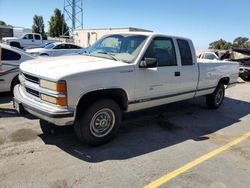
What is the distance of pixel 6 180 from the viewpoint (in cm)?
361

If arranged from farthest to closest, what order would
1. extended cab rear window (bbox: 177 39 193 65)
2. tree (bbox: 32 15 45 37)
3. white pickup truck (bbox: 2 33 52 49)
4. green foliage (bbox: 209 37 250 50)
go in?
tree (bbox: 32 15 45 37) < green foliage (bbox: 209 37 250 50) < white pickup truck (bbox: 2 33 52 49) < extended cab rear window (bbox: 177 39 193 65)

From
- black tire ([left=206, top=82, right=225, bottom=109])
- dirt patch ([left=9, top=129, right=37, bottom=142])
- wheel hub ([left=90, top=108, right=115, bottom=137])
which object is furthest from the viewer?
black tire ([left=206, top=82, right=225, bottom=109])

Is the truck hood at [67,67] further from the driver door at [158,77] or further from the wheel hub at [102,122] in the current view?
the wheel hub at [102,122]

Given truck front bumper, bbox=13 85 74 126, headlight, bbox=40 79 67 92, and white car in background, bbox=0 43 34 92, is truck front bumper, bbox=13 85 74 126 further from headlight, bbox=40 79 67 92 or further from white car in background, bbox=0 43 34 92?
white car in background, bbox=0 43 34 92

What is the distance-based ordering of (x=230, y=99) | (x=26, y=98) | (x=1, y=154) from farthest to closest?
(x=230, y=99) → (x=26, y=98) → (x=1, y=154)

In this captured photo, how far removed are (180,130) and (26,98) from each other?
3313mm

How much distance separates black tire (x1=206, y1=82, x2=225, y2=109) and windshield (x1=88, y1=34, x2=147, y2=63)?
11.7ft

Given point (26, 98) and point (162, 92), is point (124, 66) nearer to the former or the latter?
point (162, 92)

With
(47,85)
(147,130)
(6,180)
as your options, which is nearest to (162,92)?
(147,130)

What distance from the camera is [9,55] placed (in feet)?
25.9

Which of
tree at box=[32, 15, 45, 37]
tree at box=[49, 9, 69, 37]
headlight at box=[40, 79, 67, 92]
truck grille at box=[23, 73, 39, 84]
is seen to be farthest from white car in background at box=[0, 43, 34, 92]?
tree at box=[32, 15, 45, 37]

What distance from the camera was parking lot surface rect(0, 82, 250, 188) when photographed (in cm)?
382

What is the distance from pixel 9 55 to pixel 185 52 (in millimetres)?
4897

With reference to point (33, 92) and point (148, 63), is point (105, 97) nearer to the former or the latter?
point (148, 63)
